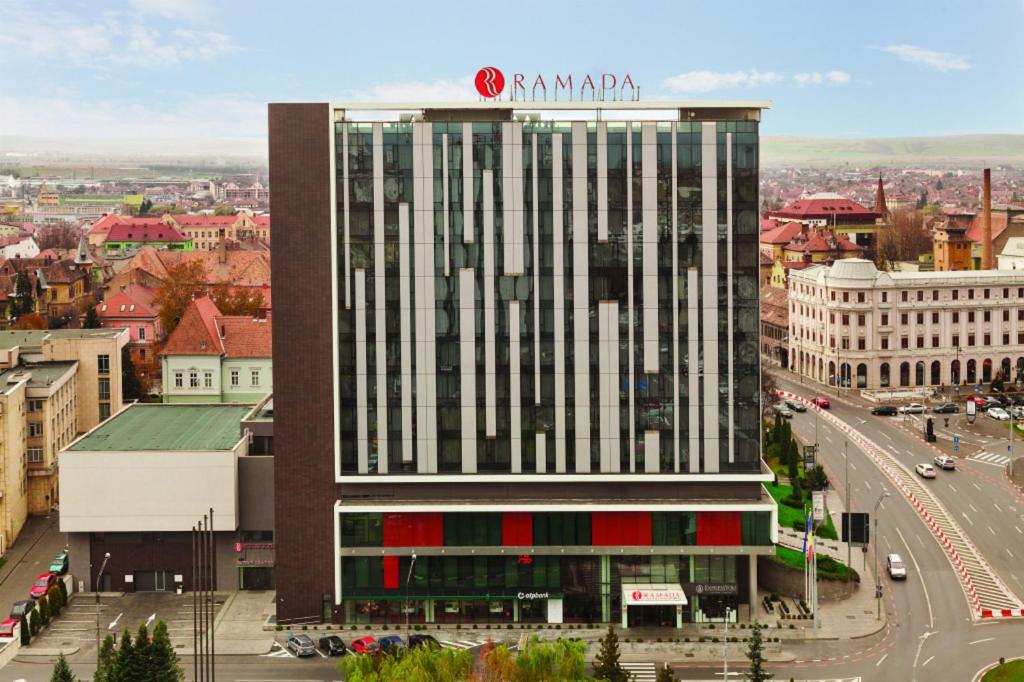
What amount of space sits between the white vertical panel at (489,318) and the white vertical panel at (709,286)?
13.8 meters

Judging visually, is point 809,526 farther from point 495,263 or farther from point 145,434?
point 145,434

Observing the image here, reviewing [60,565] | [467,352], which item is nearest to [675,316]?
[467,352]

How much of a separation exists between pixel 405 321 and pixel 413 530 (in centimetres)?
1399

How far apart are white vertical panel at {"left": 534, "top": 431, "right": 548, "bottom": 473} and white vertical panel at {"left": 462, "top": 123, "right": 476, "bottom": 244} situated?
44.7 feet

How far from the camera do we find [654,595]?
8988 cm

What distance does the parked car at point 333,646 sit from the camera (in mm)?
86125

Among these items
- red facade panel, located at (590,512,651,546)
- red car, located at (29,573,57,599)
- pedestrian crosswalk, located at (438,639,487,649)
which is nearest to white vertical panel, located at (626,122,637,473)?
red facade panel, located at (590,512,651,546)

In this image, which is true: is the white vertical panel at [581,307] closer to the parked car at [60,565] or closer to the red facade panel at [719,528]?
the red facade panel at [719,528]

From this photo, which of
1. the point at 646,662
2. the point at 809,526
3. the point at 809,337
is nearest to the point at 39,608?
the point at 646,662

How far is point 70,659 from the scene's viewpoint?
86812mm

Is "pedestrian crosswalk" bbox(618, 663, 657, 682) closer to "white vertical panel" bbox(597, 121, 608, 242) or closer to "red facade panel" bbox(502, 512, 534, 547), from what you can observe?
"red facade panel" bbox(502, 512, 534, 547)

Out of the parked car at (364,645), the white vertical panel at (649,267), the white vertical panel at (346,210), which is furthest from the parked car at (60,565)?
the white vertical panel at (649,267)

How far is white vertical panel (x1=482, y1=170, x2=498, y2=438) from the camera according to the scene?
90.0 meters

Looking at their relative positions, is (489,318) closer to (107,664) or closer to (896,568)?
(107,664)
